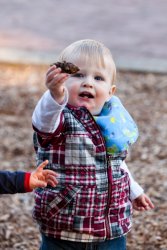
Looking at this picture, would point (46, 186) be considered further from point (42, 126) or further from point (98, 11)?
point (98, 11)

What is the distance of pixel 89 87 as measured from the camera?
289cm

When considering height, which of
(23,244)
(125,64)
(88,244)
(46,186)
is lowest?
(23,244)

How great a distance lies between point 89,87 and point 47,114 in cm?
26

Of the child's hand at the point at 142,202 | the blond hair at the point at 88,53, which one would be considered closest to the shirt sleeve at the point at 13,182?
the blond hair at the point at 88,53

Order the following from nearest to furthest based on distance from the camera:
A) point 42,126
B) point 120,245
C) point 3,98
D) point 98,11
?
point 42,126 < point 120,245 < point 3,98 < point 98,11

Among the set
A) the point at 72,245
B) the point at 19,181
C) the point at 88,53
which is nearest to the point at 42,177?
the point at 19,181

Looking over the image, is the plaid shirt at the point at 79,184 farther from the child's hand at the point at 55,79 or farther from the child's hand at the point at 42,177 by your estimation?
the child's hand at the point at 55,79

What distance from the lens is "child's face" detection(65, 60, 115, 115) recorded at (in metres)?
2.88

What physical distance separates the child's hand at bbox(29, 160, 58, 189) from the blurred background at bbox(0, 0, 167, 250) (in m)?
1.52

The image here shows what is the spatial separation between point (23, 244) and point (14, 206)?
623 mm

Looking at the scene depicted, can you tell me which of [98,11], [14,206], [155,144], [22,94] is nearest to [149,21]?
[98,11]

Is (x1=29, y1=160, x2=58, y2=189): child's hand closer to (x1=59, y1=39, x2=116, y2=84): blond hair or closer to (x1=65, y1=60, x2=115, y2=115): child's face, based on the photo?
(x1=65, y1=60, x2=115, y2=115): child's face

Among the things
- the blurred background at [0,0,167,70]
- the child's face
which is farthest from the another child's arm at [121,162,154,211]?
the blurred background at [0,0,167,70]

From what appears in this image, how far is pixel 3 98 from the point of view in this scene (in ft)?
24.5
